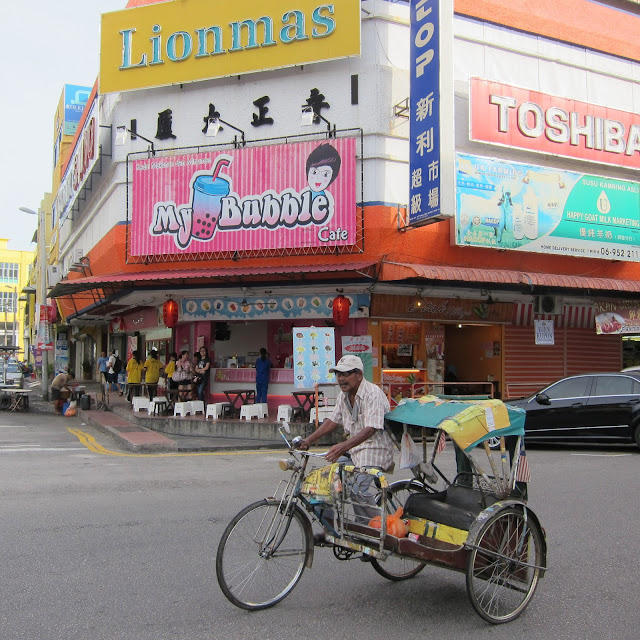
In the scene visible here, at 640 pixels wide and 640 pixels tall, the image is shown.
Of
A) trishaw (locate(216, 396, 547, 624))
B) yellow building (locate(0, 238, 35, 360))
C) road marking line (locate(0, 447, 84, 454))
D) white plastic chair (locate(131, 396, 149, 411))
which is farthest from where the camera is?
yellow building (locate(0, 238, 35, 360))

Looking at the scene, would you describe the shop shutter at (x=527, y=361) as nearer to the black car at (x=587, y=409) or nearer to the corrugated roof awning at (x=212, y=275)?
the corrugated roof awning at (x=212, y=275)

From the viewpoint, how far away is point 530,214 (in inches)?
685

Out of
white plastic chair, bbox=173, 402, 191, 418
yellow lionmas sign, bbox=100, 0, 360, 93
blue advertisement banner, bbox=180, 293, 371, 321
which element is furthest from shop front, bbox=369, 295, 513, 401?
yellow lionmas sign, bbox=100, 0, 360, 93

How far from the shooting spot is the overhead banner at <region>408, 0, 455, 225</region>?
14297 millimetres

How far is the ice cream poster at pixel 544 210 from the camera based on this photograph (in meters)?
16.7

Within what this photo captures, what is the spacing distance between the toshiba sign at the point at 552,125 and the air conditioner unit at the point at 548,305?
3943mm

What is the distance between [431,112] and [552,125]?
5.28 metres

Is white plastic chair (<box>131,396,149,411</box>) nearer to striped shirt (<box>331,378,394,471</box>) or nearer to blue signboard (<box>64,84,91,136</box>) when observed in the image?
striped shirt (<box>331,378,394,471</box>)

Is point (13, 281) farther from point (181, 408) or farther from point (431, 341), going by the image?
point (431, 341)

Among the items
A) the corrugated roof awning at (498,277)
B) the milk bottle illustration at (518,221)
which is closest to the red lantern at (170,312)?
the corrugated roof awning at (498,277)

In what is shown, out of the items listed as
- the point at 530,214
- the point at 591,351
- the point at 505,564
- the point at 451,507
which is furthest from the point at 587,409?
the point at 505,564

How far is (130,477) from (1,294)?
86.2 metres

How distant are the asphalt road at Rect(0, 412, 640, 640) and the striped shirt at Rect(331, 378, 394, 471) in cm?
92

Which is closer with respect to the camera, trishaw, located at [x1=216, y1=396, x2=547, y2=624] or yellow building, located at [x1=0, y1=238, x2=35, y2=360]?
trishaw, located at [x1=216, y1=396, x2=547, y2=624]
